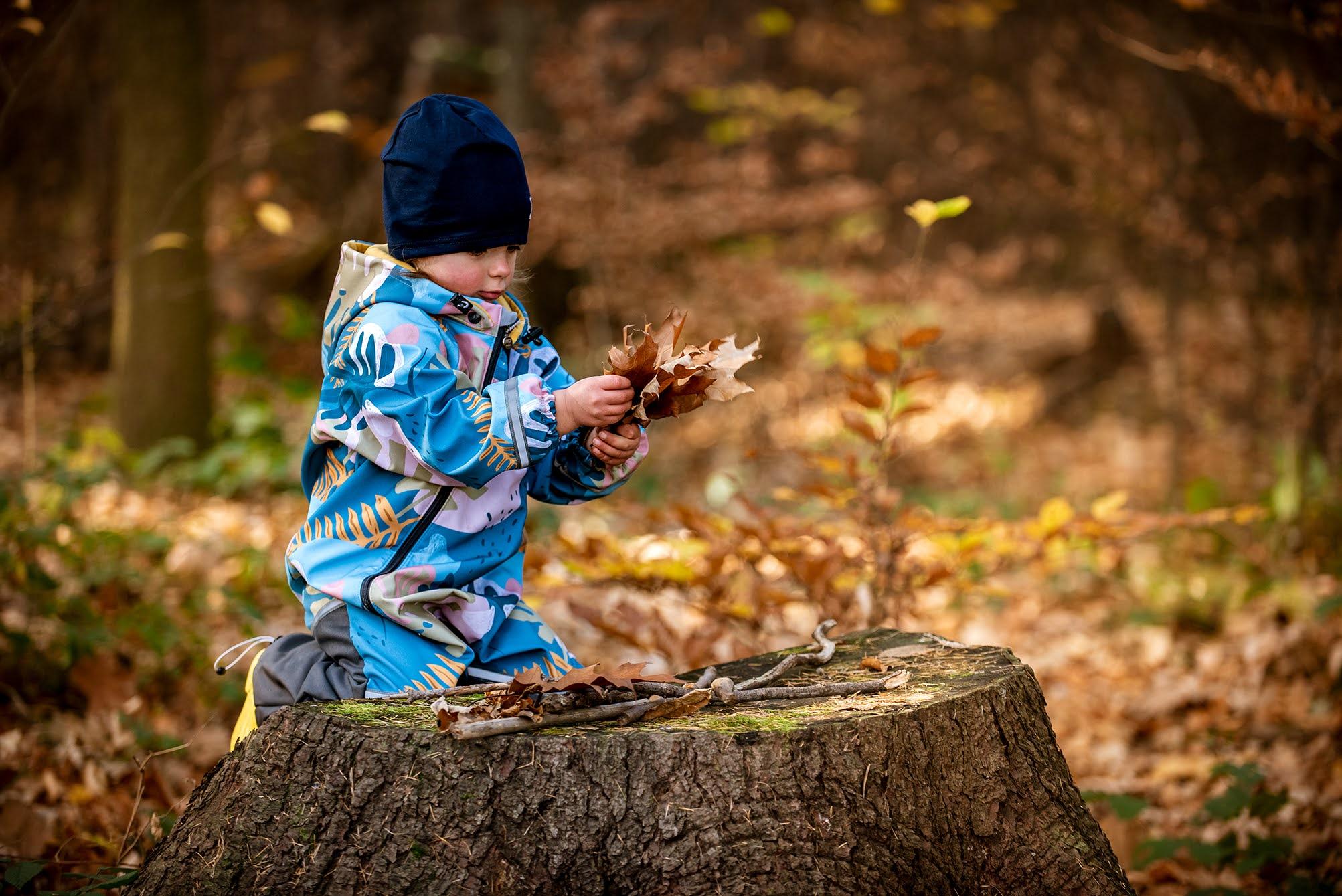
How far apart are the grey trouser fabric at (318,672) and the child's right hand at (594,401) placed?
0.65 metres

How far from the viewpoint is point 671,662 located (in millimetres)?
3309

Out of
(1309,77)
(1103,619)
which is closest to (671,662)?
(1103,619)

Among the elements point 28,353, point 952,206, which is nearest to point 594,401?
point 952,206

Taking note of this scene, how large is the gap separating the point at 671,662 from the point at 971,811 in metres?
1.43

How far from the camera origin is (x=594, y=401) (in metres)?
2.09

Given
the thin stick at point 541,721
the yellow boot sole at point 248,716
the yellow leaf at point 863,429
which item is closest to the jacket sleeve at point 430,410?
the thin stick at point 541,721

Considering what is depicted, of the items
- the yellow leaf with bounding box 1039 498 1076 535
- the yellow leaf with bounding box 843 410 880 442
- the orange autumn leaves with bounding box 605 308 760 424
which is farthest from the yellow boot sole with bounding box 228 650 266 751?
the yellow leaf with bounding box 1039 498 1076 535

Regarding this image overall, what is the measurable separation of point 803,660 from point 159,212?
5.77 meters

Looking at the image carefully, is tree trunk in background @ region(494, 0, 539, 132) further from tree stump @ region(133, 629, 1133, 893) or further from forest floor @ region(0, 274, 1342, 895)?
tree stump @ region(133, 629, 1133, 893)

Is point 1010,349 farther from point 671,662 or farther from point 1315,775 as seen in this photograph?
point 671,662

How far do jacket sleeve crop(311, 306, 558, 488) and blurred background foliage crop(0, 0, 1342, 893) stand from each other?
46.6 inches

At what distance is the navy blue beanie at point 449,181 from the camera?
2.18 meters

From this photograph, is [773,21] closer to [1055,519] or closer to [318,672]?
[1055,519]

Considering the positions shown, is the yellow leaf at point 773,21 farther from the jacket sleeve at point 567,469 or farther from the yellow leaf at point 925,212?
the jacket sleeve at point 567,469
